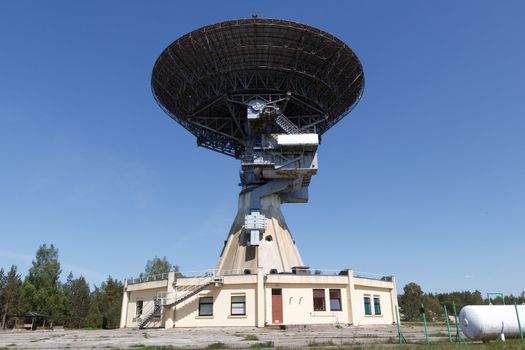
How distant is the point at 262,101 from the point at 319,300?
60.5ft

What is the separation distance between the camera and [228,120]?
44.1 m

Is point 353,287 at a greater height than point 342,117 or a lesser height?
lesser

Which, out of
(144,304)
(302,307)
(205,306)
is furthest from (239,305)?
(144,304)

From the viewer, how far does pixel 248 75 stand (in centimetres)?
3931

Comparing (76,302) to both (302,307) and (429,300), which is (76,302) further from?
(429,300)

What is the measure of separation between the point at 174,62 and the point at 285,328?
24.8 metres

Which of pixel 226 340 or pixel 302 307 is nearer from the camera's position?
pixel 226 340

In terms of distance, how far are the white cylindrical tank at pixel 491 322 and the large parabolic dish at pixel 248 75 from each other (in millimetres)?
25670

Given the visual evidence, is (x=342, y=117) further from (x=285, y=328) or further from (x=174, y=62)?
(x=285, y=328)

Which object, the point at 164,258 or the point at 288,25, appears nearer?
the point at 288,25

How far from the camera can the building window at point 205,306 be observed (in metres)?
35.4

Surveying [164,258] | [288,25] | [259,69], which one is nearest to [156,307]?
[259,69]

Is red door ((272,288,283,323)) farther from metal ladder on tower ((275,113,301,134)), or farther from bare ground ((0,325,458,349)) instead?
metal ladder on tower ((275,113,301,134))

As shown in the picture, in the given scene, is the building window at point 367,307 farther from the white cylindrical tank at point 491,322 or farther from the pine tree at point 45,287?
the pine tree at point 45,287
